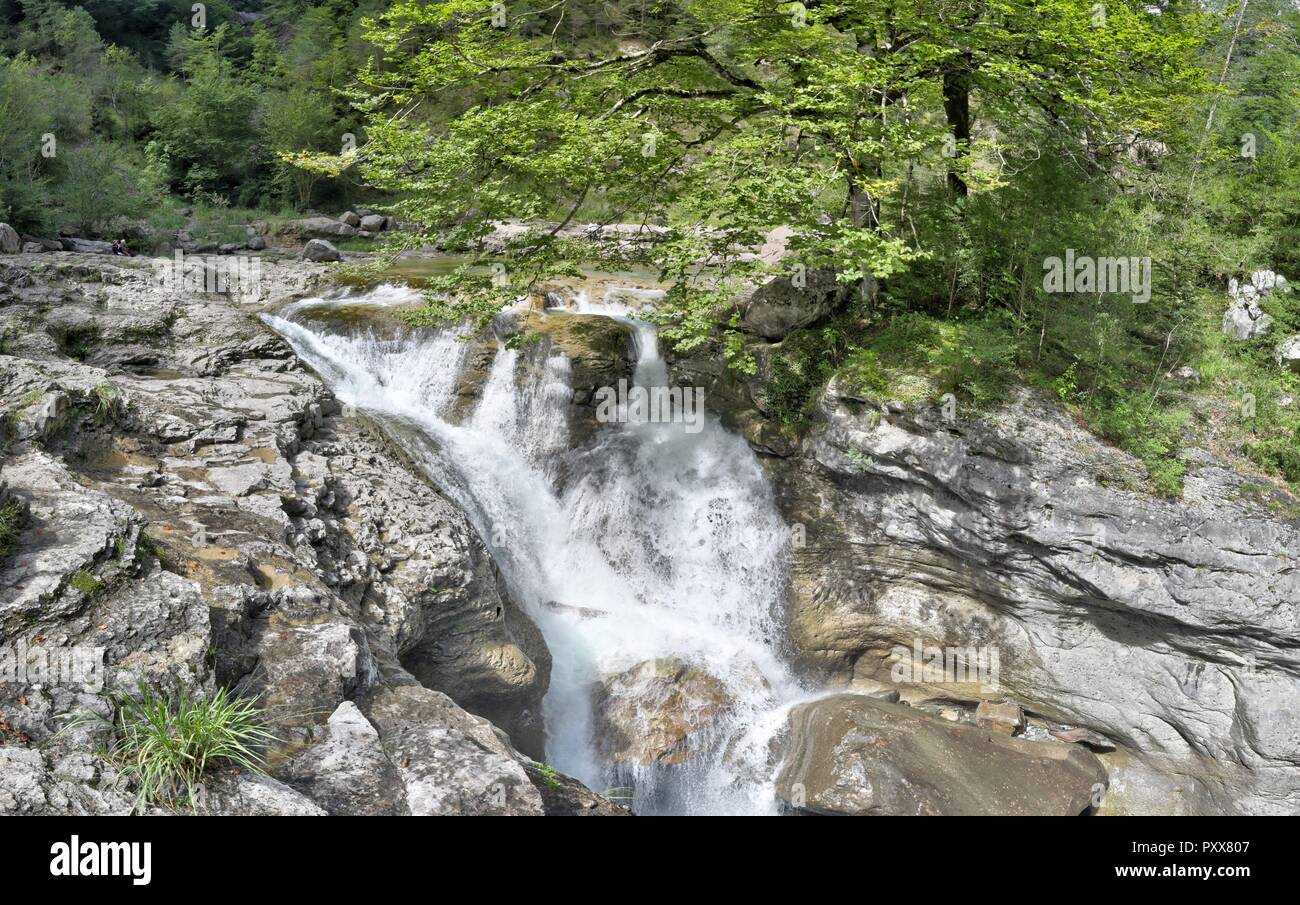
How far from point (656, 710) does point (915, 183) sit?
29.8 ft

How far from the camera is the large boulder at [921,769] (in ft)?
31.9

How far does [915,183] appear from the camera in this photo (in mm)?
13008

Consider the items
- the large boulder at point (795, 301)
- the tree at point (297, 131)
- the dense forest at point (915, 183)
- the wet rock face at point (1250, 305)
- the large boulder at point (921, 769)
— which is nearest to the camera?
the large boulder at point (921, 769)

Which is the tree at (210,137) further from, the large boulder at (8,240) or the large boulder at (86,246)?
the large boulder at (8,240)

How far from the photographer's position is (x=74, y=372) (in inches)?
381

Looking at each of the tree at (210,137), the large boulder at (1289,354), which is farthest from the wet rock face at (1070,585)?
the tree at (210,137)

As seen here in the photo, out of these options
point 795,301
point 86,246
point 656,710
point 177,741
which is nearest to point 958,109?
point 795,301

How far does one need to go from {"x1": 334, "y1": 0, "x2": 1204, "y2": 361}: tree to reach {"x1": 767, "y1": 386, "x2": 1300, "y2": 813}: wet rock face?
3223 millimetres

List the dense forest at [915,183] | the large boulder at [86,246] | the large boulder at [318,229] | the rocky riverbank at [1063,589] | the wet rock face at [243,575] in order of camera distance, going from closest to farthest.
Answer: the wet rock face at [243,575] → the dense forest at [915,183] → the rocky riverbank at [1063,589] → the large boulder at [86,246] → the large boulder at [318,229]

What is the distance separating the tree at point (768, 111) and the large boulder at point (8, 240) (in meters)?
13.8

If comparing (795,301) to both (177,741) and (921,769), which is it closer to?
(921,769)

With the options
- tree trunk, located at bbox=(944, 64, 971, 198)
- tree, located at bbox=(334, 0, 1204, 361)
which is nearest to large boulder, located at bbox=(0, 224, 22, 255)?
tree, located at bbox=(334, 0, 1204, 361)
